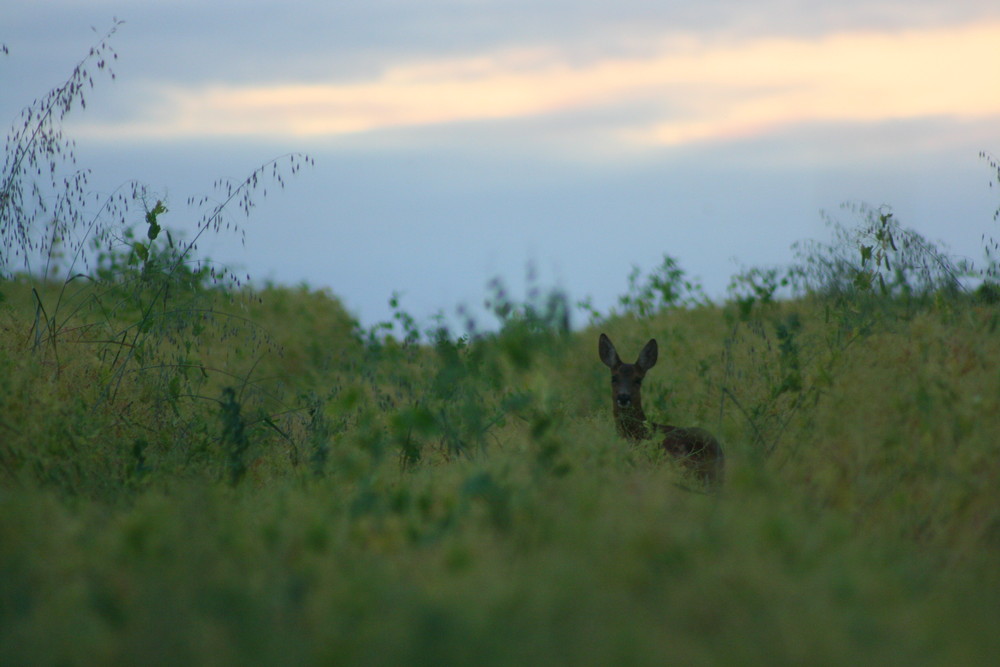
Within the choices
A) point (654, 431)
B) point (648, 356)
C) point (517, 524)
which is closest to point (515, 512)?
point (517, 524)

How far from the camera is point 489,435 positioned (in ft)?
29.8

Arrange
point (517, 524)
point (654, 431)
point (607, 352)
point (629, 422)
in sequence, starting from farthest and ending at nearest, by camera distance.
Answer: point (607, 352), point (629, 422), point (654, 431), point (517, 524)

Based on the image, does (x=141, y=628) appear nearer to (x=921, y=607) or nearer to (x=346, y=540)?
(x=346, y=540)

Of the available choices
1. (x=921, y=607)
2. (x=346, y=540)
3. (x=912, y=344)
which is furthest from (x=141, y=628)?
(x=912, y=344)

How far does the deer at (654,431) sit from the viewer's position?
7.36 meters

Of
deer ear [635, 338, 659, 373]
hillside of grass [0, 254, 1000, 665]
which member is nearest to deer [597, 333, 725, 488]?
deer ear [635, 338, 659, 373]

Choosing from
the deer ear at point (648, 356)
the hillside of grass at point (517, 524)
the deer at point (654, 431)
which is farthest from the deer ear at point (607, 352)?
the hillside of grass at point (517, 524)

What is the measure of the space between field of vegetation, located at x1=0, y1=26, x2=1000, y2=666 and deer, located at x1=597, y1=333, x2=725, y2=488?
25 cm

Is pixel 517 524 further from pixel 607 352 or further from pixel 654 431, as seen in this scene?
pixel 607 352

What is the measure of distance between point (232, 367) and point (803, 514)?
38.4 feet

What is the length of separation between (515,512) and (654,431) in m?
3.81

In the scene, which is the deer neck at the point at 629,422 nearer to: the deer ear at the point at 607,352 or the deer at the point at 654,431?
the deer at the point at 654,431

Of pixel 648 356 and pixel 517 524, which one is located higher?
pixel 648 356

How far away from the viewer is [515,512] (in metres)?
4.90
